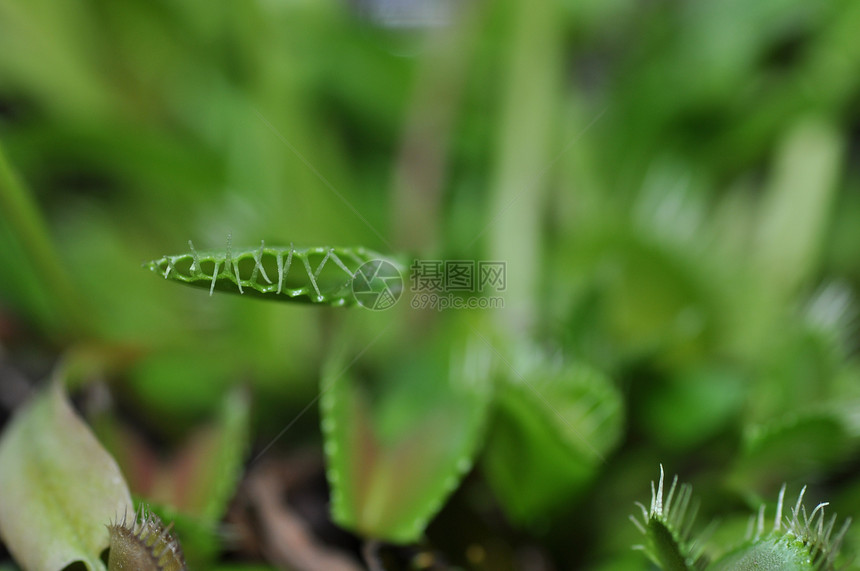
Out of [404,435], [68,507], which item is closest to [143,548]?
[68,507]

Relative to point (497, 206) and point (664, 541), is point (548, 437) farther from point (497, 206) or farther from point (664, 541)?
point (497, 206)

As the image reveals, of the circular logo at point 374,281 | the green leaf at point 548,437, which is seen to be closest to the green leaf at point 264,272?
the circular logo at point 374,281

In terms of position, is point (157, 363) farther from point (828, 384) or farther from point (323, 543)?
point (828, 384)

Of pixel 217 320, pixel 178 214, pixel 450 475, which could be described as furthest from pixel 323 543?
pixel 178 214

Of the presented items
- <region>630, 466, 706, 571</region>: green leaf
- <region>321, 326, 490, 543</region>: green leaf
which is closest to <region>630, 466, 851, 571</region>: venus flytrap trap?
<region>630, 466, 706, 571</region>: green leaf

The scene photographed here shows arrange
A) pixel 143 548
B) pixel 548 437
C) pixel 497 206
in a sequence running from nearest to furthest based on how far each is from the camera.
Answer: pixel 143 548, pixel 548 437, pixel 497 206

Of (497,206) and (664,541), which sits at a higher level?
(497,206)
